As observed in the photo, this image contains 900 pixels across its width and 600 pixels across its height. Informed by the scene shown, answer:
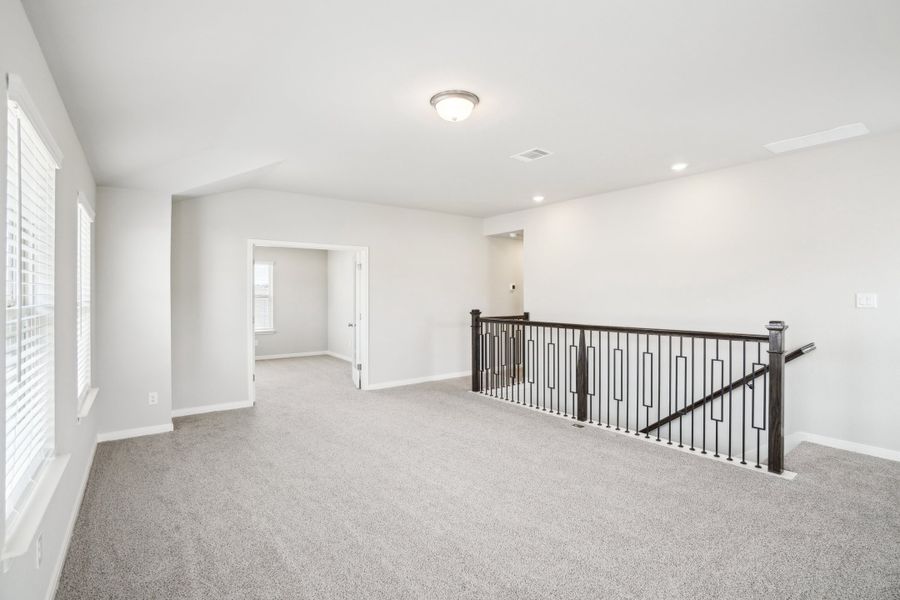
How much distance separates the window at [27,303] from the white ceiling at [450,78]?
0.50 m

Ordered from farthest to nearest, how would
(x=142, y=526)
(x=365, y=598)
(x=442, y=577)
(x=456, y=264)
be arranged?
1. (x=456, y=264)
2. (x=142, y=526)
3. (x=442, y=577)
4. (x=365, y=598)

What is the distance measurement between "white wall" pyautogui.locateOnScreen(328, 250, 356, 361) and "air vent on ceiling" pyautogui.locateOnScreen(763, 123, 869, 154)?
6496mm

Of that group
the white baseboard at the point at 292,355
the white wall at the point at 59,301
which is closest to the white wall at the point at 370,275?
the white wall at the point at 59,301

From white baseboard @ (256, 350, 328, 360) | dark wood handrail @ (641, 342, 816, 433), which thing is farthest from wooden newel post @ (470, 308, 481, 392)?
white baseboard @ (256, 350, 328, 360)

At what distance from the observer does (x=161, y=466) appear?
3.49 m

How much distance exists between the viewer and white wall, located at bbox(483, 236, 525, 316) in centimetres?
739

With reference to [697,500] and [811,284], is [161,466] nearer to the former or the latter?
[697,500]

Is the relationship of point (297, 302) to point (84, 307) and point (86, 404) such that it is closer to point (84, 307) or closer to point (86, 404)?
point (84, 307)

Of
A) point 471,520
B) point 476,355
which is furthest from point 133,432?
point 476,355

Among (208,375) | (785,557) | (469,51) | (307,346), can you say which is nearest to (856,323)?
(785,557)

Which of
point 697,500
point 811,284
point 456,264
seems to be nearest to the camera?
point 697,500

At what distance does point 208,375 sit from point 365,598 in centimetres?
388

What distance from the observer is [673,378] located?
4.89 metres

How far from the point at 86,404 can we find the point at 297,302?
6035mm
